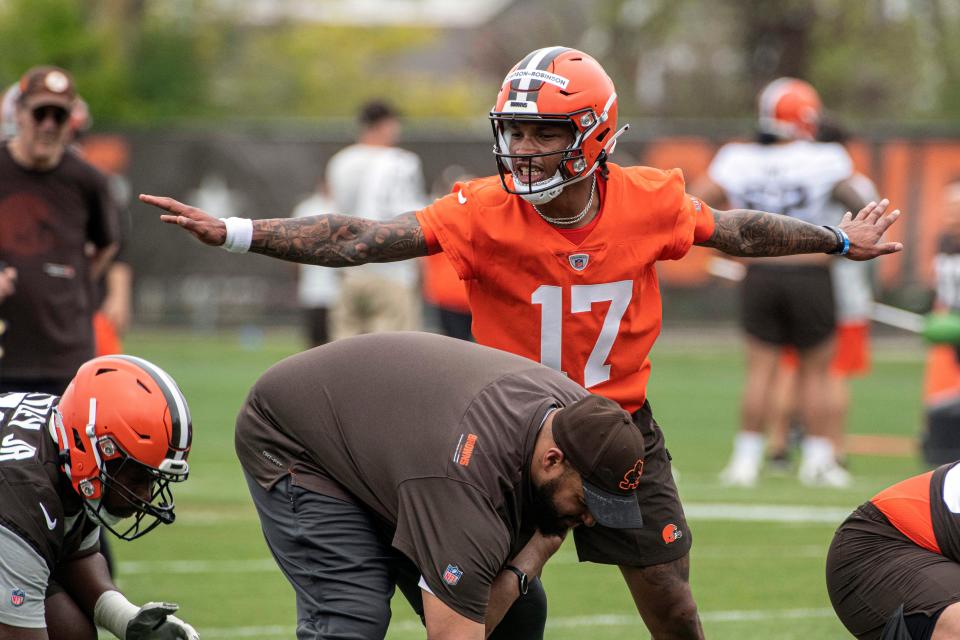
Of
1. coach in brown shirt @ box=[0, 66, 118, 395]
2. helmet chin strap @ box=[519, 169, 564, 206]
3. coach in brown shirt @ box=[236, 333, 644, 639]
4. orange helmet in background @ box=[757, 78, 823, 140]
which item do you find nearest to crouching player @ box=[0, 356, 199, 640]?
coach in brown shirt @ box=[236, 333, 644, 639]

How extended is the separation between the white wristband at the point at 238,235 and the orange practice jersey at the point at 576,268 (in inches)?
22.5

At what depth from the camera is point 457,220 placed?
468 cm

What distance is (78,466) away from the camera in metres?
4.07

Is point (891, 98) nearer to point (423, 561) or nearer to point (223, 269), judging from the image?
point (223, 269)

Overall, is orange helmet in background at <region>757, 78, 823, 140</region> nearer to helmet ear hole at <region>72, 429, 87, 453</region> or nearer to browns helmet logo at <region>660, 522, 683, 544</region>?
browns helmet logo at <region>660, 522, 683, 544</region>

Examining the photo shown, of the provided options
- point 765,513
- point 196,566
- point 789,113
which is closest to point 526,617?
point 196,566

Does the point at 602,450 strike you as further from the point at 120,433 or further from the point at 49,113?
the point at 49,113

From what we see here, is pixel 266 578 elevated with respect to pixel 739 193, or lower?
lower

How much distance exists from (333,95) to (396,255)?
39015 mm

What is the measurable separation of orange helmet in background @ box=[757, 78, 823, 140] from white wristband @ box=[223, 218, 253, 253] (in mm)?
5727

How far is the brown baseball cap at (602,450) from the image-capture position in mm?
3760

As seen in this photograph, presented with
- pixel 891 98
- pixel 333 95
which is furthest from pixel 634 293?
pixel 333 95

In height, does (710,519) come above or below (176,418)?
below

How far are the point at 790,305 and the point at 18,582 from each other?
21.0 ft
